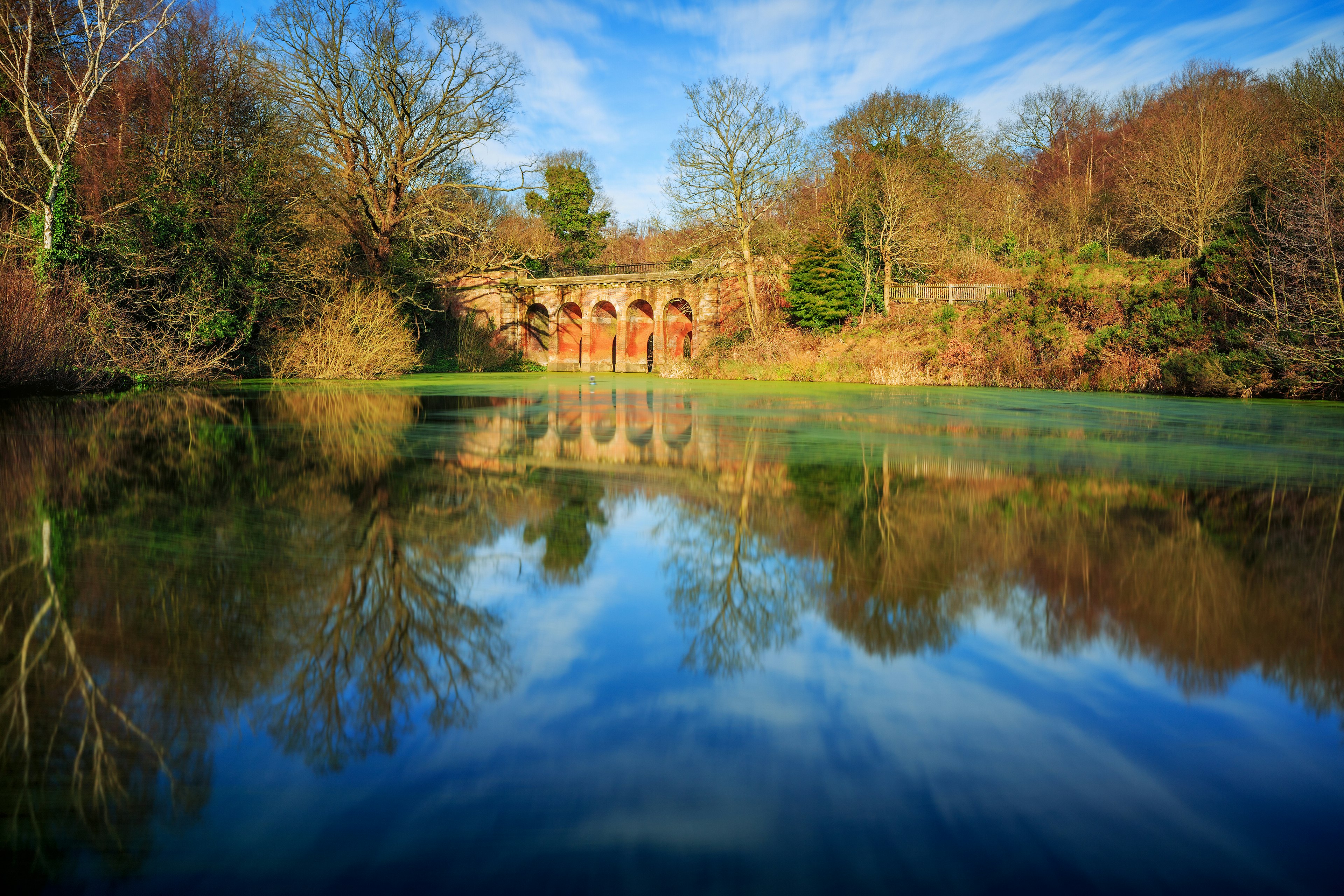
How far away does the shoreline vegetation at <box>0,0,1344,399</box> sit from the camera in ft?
50.1

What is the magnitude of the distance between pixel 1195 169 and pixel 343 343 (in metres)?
27.2

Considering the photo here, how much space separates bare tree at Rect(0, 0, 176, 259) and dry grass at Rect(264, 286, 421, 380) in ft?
19.9

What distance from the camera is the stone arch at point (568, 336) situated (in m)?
40.3

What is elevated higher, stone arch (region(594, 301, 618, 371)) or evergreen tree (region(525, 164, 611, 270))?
evergreen tree (region(525, 164, 611, 270))

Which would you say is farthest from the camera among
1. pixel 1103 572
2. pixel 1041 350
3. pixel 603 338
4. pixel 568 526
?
pixel 603 338

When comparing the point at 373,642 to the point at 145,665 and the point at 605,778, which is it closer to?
the point at 145,665

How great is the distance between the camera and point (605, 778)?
1.77 m

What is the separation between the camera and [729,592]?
321cm

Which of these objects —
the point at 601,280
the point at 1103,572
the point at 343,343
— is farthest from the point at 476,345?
the point at 1103,572

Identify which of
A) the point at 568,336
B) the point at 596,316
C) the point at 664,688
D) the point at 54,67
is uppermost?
the point at 54,67

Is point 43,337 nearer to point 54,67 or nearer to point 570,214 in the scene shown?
point 54,67

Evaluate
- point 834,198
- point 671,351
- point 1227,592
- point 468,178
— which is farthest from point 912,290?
point 1227,592

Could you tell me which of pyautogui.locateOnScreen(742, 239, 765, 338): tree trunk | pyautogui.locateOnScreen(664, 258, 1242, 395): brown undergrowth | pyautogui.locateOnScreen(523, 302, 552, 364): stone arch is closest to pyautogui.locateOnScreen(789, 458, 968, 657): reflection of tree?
pyautogui.locateOnScreen(664, 258, 1242, 395): brown undergrowth

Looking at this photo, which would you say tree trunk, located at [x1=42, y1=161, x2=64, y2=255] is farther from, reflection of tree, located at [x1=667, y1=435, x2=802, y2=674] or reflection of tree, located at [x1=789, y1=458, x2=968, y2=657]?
reflection of tree, located at [x1=667, y1=435, x2=802, y2=674]
